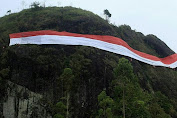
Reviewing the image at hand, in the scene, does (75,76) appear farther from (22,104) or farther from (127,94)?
(127,94)

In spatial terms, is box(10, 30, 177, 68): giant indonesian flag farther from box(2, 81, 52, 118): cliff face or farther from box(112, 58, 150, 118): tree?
box(112, 58, 150, 118): tree

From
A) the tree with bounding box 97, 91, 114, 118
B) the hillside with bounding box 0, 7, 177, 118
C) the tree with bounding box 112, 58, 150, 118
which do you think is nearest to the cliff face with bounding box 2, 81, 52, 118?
the hillside with bounding box 0, 7, 177, 118

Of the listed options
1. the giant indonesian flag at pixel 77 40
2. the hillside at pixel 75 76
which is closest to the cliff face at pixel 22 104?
the hillside at pixel 75 76

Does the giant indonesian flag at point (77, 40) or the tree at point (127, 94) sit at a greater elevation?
the giant indonesian flag at point (77, 40)

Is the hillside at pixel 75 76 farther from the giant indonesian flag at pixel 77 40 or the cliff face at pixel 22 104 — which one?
the giant indonesian flag at pixel 77 40

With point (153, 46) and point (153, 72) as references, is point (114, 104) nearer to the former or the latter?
point (153, 72)

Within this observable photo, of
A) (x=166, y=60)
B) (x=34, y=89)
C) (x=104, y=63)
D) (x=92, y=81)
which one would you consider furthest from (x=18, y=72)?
(x=166, y=60)
